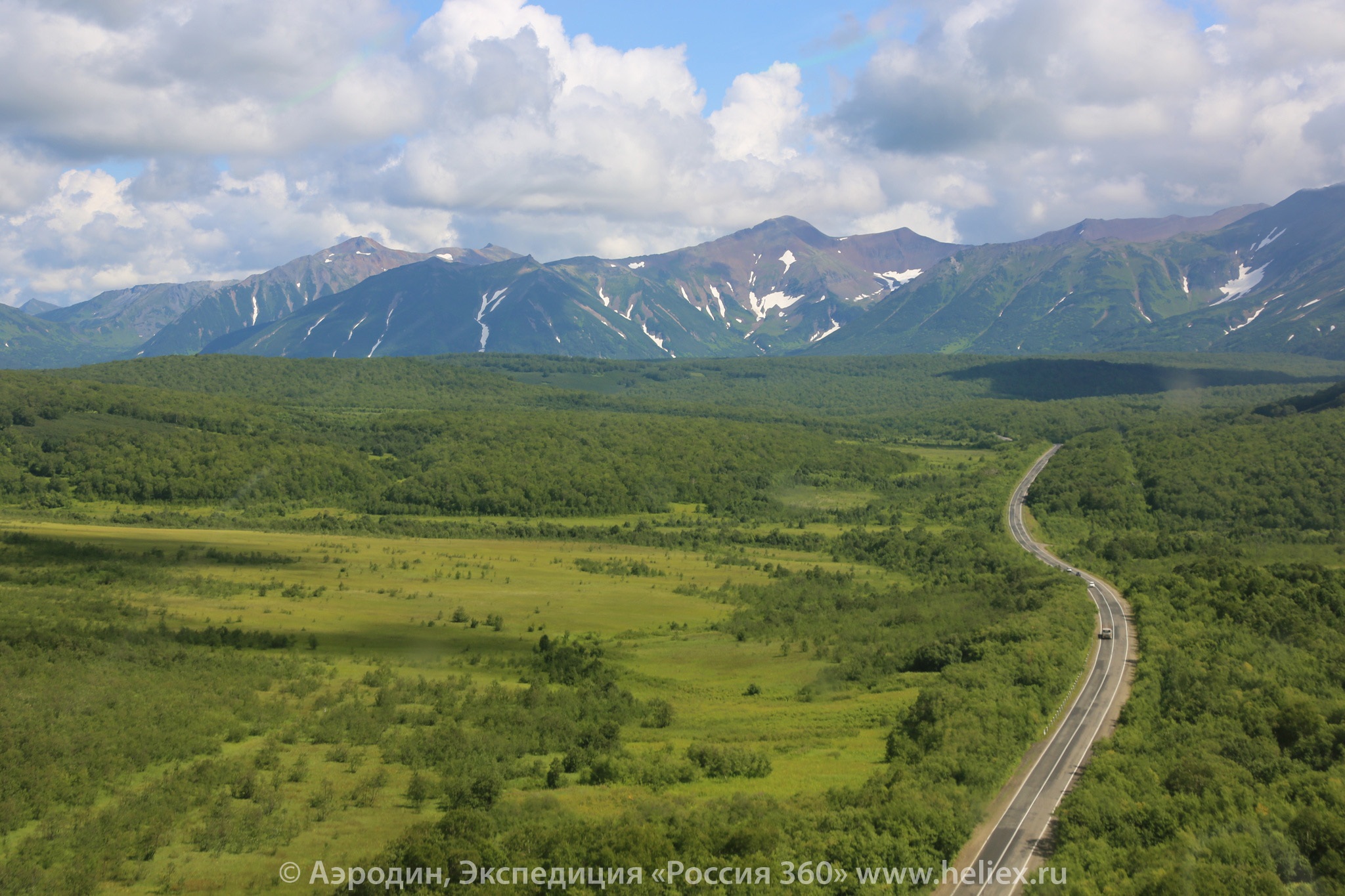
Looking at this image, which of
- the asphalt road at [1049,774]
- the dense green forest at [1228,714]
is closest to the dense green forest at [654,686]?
the dense green forest at [1228,714]

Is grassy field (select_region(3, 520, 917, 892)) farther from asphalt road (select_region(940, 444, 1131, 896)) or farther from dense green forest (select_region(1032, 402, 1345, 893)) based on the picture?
dense green forest (select_region(1032, 402, 1345, 893))

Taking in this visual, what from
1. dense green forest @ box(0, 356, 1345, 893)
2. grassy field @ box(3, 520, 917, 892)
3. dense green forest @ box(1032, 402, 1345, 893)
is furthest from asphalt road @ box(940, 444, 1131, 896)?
grassy field @ box(3, 520, 917, 892)

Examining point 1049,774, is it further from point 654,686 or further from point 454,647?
point 454,647

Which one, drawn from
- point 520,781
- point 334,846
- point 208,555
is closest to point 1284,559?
point 520,781

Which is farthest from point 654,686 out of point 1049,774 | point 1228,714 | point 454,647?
point 1228,714

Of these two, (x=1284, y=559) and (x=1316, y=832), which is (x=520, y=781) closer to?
(x=1316, y=832)

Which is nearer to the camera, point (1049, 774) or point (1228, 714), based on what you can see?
point (1049, 774)
